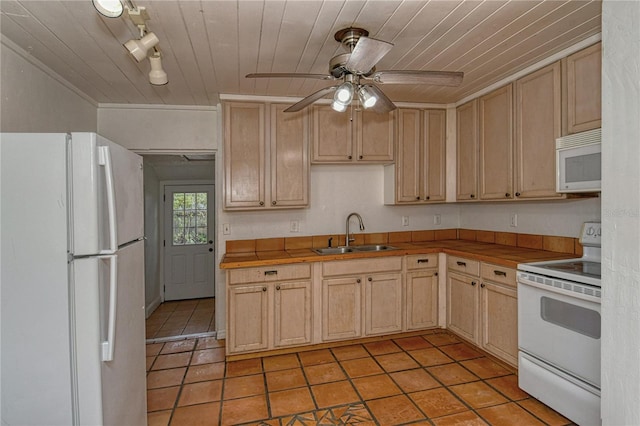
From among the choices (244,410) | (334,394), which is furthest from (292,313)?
(244,410)

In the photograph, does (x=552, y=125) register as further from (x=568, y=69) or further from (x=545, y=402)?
(x=545, y=402)

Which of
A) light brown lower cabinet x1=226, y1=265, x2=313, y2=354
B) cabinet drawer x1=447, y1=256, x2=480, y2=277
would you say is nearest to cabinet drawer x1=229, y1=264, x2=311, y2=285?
light brown lower cabinet x1=226, y1=265, x2=313, y2=354

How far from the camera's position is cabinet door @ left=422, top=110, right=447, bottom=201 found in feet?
11.6

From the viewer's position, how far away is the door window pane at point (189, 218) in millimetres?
4926

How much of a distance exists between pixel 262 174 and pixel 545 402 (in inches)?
105

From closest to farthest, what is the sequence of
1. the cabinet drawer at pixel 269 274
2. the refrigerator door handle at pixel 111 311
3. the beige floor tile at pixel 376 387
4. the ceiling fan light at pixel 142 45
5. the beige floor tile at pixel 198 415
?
the refrigerator door handle at pixel 111 311, the ceiling fan light at pixel 142 45, the beige floor tile at pixel 198 415, the beige floor tile at pixel 376 387, the cabinet drawer at pixel 269 274

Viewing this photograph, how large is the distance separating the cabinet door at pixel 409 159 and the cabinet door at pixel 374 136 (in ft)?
0.37

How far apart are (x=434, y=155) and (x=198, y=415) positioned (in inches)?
121

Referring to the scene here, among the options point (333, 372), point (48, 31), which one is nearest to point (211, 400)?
point (333, 372)

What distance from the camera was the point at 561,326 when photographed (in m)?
2.03

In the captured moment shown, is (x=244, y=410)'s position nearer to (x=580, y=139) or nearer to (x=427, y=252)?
(x=427, y=252)
